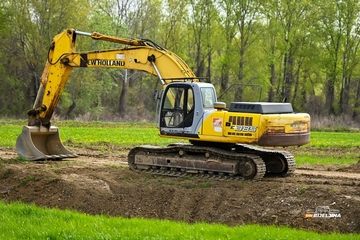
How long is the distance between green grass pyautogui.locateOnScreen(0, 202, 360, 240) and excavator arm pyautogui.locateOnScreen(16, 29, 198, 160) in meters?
6.14

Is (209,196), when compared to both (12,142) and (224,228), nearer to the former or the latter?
(224,228)

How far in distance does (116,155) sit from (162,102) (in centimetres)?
505

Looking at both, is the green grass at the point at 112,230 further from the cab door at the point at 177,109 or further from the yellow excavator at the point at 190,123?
the cab door at the point at 177,109

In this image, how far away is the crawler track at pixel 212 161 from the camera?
50.5 ft

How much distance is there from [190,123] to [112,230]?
5738 millimetres

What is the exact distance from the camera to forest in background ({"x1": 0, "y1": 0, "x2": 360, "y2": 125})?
49188 millimetres

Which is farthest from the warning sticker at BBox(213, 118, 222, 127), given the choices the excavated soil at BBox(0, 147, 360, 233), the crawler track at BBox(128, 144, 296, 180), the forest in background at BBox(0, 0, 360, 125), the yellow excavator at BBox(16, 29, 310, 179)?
the forest in background at BBox(0, 0, 360, 125)

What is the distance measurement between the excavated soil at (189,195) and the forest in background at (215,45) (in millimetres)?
31293

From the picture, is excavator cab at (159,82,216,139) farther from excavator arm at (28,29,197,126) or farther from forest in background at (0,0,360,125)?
forest in background at (0,0,360,125)

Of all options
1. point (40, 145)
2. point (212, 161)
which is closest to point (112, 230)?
point (212, 161)

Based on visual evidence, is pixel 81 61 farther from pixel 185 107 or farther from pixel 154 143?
pixel 154 143

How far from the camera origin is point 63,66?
715 inches

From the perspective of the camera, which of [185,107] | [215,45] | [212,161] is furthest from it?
[215,45]

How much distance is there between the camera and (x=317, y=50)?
51.2 meters
